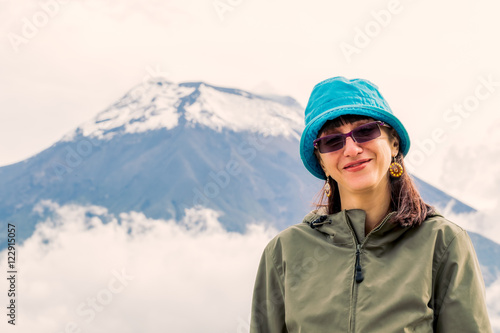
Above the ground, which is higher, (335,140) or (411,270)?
(335,140)

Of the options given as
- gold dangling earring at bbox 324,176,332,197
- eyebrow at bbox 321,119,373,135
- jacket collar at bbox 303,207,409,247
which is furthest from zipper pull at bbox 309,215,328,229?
eyebrow at bbox 321,119,373,135

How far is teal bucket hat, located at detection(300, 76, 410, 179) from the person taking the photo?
2.97m

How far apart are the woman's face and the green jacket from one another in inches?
6.5

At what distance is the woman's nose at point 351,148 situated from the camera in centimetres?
294

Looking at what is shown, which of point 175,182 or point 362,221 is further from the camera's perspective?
point 175,182

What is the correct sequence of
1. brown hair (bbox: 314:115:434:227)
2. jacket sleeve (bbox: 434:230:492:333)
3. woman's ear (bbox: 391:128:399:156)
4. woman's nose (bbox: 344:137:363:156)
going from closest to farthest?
1. jacket sleeve (bbox: 434:230:492:333)
2. brown hair (bbox: 314:115:434:227)
3. woman's nose (bbox: 344:137:363:156)
4. woman's ear (bbox: 391:128:399:156)

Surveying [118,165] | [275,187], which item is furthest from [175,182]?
[275,187]

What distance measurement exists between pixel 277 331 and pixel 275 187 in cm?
18632

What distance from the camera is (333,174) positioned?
123 inches

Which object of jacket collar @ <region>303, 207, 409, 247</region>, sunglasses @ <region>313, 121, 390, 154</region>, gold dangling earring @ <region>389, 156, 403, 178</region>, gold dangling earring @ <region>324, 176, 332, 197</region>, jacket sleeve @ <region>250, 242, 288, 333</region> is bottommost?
jacket sleeve @ <region>250, 242, 288, 333</region>

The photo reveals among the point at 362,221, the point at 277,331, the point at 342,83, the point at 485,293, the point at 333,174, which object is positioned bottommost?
the point at 277,331

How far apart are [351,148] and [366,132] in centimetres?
12

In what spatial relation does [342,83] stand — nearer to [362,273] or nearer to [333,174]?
[333,174]

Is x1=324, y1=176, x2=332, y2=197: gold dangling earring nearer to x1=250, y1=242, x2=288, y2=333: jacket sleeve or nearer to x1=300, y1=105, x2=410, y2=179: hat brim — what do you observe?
x1=300, y1=105, x2=410, y2=179: hat brim
